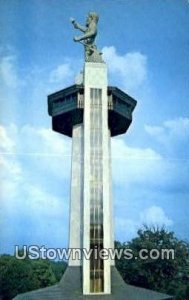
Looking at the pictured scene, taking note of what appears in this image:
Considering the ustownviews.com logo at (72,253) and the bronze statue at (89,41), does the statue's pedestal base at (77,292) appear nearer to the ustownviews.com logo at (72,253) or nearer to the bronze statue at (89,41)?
the ustownviews.com logo at (72,253)

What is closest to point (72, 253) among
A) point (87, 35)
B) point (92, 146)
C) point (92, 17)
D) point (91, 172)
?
point (91, 172)

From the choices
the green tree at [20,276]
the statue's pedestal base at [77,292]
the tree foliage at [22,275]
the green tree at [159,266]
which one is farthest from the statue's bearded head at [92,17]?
the green tree at [20,276]

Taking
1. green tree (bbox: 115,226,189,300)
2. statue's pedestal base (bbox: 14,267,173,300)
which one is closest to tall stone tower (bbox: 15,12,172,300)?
statue's pedestal base (bbox: 14,267,173,300)

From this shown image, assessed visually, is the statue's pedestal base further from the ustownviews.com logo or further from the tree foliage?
the tree foliage

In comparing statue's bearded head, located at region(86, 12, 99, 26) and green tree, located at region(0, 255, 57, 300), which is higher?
statue's bearded head, located at region(86, 12, 99, 26)

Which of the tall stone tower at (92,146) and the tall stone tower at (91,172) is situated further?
the tall stone tower at (92,146)

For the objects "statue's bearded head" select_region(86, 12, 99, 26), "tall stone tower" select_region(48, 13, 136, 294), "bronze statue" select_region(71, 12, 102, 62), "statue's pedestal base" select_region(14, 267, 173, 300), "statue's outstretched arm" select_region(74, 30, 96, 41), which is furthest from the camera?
"statue's outstretched arm" select_region(74, 30, 96, 41)
